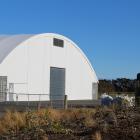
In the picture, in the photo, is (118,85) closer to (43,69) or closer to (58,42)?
(58,42)

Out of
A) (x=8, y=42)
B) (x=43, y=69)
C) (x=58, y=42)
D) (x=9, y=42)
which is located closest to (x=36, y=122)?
(x=9, y=42)

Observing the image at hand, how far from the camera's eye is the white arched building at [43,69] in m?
51.5

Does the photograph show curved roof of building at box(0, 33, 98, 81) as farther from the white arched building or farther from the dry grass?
the dry grass

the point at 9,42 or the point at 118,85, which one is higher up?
the point at 9,42

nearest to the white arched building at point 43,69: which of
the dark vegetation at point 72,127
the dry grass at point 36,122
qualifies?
the dry grass at point 36,122

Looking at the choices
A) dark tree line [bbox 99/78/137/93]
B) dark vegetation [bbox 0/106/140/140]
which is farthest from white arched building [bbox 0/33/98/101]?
dark vegetation [bbox 0/106/140/140]

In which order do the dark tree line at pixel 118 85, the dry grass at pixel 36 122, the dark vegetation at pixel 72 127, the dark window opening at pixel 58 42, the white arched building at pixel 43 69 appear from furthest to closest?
the dark tree line at pixel 118 85, the dark window opening at pixel 58 42, the white arched building at pixel 43 69, the dry grass at pixel 36 122, the dark vegetation at pixel 72 127

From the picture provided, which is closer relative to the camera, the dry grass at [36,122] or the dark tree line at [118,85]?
the dry grass at [36,122]

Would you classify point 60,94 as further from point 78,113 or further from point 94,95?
point 78,113

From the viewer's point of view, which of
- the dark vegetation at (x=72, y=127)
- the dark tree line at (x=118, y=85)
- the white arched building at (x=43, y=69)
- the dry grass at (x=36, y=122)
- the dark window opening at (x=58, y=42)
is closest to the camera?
the dark vegetation at (x=72, y=127)

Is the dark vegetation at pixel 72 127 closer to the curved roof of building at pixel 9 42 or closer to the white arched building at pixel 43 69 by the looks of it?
the white arched building at pixel 43 69

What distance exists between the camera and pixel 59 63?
60.2m

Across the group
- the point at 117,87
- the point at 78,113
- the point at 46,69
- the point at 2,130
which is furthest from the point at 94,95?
the point at 2,130

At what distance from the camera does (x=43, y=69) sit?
56.9 meters
